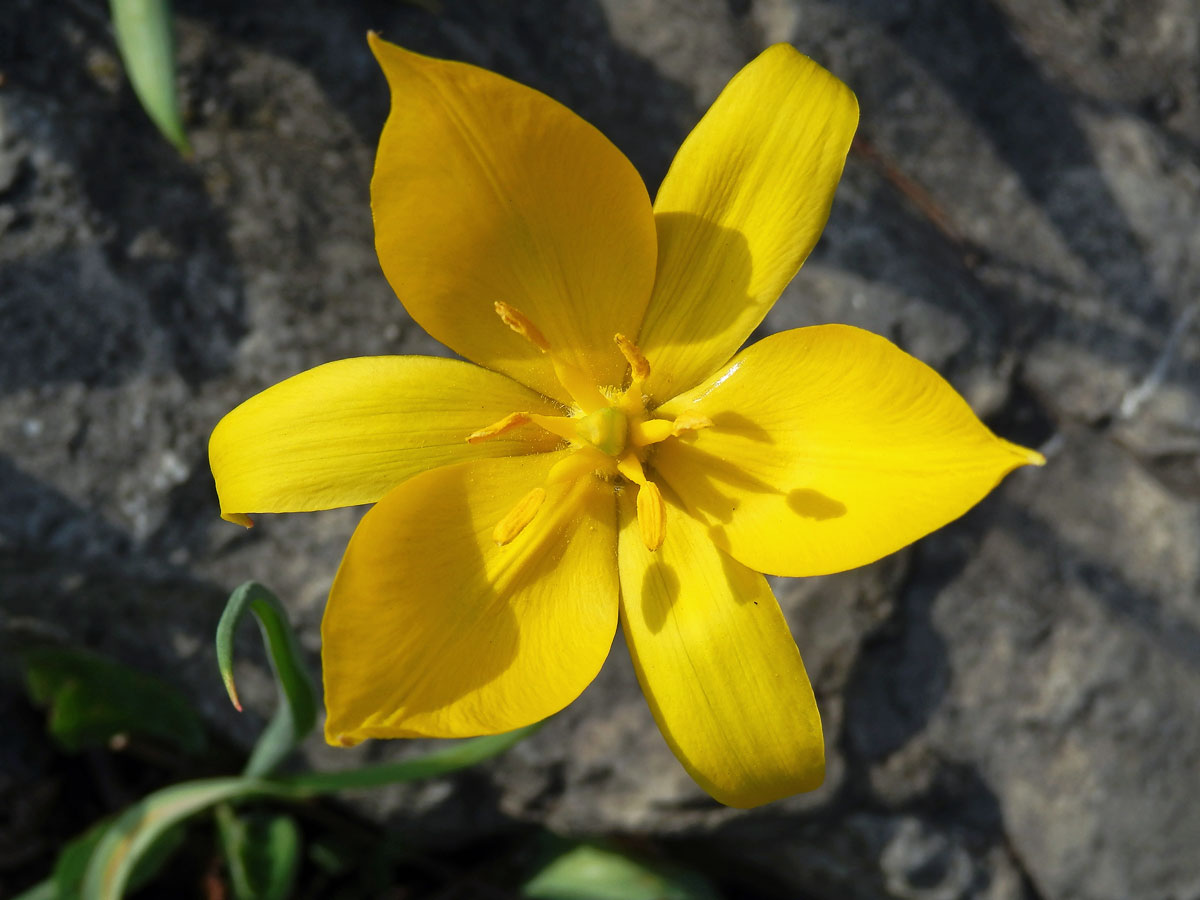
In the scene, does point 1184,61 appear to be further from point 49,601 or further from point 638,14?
point 49,601

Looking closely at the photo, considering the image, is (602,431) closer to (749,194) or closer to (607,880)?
(749,194)

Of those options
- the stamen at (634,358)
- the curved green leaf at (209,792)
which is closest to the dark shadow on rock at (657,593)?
the stamen at (634,358)

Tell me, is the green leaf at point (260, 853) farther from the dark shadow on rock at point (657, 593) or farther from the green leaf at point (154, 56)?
the green leaf at point (154, 56)

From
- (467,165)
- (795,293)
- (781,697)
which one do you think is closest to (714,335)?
(467,165)

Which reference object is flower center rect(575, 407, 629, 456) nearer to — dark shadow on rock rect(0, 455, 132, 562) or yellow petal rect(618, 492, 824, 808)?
yellow petal rect(618, 492, 824, 808)

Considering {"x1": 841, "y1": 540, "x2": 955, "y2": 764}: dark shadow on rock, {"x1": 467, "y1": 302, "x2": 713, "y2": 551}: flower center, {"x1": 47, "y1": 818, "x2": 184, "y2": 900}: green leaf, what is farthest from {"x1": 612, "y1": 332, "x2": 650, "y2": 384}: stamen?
{"x1": 47, "y1": 818, "x2": 184, "y2": 900}: green leaf

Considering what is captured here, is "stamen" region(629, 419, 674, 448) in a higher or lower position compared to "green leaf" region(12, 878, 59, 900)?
higher

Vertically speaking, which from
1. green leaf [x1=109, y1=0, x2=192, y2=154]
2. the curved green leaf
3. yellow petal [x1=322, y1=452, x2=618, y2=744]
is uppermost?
green leaf [x1=109, y1=0, x2=192, y2=154]
